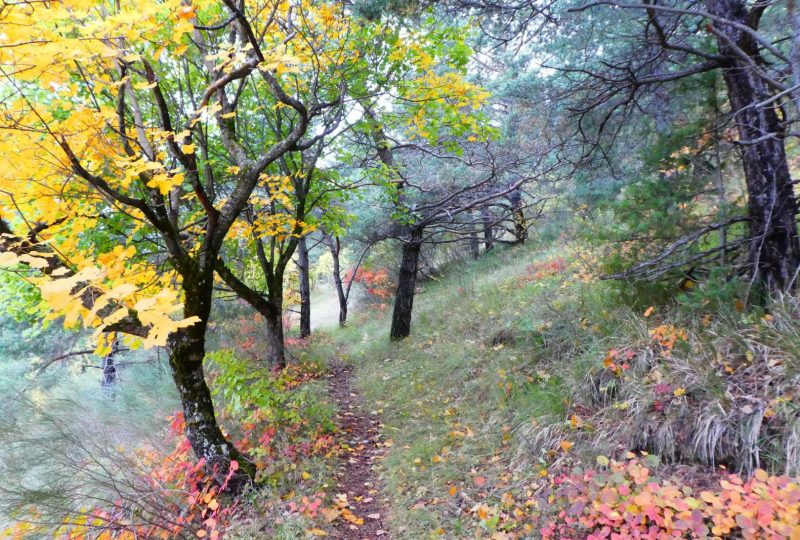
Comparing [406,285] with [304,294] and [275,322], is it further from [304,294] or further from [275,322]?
[304,294]

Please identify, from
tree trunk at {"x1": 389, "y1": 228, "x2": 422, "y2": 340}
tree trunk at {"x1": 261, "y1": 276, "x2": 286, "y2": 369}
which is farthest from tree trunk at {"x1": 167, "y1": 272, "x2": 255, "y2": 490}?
tree trunk at {"x1": 389, "y1": 228, "x2": 422, "y2": 340}

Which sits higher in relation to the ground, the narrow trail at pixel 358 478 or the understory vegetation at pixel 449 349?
the understory vegetation at pixel 449 349

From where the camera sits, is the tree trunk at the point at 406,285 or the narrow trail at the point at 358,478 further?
the tree trunk at the point at 406,285

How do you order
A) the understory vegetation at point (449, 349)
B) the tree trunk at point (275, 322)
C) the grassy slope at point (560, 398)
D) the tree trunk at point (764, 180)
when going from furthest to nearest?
1. the tree trunk at point (275, 322)
2. the tree trunk at point (764, 180)
3. the grassy slope at point (560, 398)
4. the understory vegetation at point (449, 349)

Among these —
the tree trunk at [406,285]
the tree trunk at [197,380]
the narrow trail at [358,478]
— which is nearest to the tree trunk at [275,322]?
the narrow trail at [358,478]

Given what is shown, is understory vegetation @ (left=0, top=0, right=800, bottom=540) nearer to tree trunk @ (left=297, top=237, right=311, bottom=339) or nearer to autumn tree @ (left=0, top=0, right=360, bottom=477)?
autumn tree @ (left=0, top=0, right=360, bottom=477)

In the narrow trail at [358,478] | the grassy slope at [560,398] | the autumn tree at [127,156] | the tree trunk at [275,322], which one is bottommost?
the narrow trail at [358,478]

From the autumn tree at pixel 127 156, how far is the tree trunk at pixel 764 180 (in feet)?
12.2

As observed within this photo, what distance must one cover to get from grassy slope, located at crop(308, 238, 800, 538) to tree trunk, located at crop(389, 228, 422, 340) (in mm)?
2298

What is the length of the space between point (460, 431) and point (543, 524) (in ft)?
5.70

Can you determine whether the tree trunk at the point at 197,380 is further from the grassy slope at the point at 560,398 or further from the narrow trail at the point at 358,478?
the grassy slope at the point at 560,398

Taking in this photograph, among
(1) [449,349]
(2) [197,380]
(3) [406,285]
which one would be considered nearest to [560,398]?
A: (1) [449,349]

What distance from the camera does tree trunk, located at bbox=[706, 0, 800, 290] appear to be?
3371mm

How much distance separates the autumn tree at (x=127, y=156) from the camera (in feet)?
7.33
